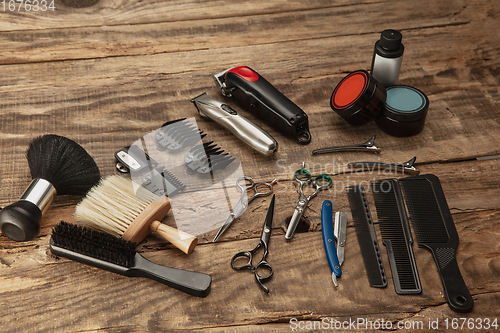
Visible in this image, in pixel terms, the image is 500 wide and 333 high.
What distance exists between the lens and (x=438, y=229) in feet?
3.29

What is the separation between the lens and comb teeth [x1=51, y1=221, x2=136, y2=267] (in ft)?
2.88

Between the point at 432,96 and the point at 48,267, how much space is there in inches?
47.7

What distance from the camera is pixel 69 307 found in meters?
0.87

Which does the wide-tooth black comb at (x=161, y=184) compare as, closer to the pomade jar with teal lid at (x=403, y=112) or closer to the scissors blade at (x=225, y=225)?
the scissors blade at (x=225, y=225)

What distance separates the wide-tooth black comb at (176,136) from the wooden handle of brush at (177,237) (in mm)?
278

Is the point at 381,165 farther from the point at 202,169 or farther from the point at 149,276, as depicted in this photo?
the point at 149,276

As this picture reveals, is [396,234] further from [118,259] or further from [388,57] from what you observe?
[118,259]

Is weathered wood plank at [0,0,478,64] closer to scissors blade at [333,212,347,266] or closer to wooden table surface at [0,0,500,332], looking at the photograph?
wooden table surface at [0,0,500,332]

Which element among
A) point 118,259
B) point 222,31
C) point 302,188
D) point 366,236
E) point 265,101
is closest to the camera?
point 118,259

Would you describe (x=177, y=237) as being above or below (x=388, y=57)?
below

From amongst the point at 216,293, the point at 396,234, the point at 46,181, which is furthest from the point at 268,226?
the point at 46,181

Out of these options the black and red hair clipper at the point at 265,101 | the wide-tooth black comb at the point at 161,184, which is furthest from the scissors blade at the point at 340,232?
the wide-tooth black comb at the point at 161,184

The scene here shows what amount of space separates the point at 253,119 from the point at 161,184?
15.1 inches

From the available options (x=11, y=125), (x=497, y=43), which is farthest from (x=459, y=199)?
(x=11, y=125)
